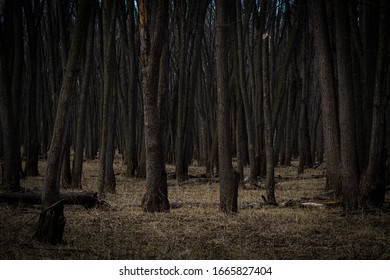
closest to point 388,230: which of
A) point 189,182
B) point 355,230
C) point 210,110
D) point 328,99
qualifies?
point 355,230

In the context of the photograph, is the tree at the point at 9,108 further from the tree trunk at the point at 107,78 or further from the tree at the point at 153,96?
the tree at the point at 153,96

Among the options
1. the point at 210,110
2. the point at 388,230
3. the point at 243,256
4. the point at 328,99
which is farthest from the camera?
the point at 210,110

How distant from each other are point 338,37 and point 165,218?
3.74 metres

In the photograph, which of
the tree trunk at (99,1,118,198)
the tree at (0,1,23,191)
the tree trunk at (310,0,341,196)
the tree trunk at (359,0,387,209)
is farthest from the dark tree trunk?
the tree trunk at (359,0,387,209)

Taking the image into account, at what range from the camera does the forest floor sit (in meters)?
4.97

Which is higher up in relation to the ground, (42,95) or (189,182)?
(42,95)

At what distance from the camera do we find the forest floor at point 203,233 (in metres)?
4.97

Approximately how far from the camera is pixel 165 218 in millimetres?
7047

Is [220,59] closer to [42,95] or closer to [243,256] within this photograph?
[243,256]

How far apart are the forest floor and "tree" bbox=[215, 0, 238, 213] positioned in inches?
12.7

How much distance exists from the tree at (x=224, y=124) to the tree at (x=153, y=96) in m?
0.86

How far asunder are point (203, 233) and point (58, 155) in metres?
1.93

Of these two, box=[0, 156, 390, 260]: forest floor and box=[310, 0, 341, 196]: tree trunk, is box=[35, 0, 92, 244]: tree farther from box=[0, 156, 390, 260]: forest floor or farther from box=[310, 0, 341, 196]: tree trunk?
box=[310, 0, 341, 196]: tree trunk

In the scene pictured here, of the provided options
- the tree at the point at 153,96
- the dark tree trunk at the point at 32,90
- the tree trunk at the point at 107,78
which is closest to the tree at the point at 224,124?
the tree at the point at 153,96
